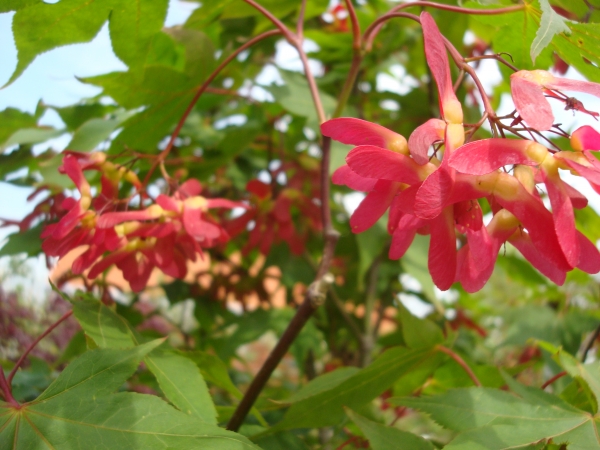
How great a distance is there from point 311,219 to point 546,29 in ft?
1.84

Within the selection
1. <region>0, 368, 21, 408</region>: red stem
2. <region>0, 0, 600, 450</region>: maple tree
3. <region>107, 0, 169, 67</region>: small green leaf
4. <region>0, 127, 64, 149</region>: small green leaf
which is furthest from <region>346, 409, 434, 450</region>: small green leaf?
<region>0, 127, 64, 149</region>: small green leaf

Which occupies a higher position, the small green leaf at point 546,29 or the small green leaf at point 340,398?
the small green leaf at point 546,29

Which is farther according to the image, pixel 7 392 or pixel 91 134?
pixel 91 134

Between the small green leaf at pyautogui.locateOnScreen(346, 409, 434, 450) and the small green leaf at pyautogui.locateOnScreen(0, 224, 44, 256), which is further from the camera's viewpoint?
the small green leaf at pyautogui.locateOnScreen(0, 224, 44, 256)

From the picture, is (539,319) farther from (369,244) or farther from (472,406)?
(472,406)

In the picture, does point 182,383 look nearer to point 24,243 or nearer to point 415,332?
point 415,332

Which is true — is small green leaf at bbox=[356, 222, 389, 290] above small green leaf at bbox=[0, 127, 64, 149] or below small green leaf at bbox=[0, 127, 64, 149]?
below

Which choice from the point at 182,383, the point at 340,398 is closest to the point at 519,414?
the point at 340,398

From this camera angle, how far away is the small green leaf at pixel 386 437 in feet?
1.29

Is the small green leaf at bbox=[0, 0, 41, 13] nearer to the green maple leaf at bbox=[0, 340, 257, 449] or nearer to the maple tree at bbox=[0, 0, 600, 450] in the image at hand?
the maple tree at bbox=[0, 0, 600, 450]

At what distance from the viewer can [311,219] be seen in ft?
2.90

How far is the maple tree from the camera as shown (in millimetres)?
346

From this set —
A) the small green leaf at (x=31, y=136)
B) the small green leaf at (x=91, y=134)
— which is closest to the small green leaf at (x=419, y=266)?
the small green leaf at (x=91, y=134)

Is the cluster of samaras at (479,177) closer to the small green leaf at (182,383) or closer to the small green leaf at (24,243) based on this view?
the small green leaf at (182,383)
